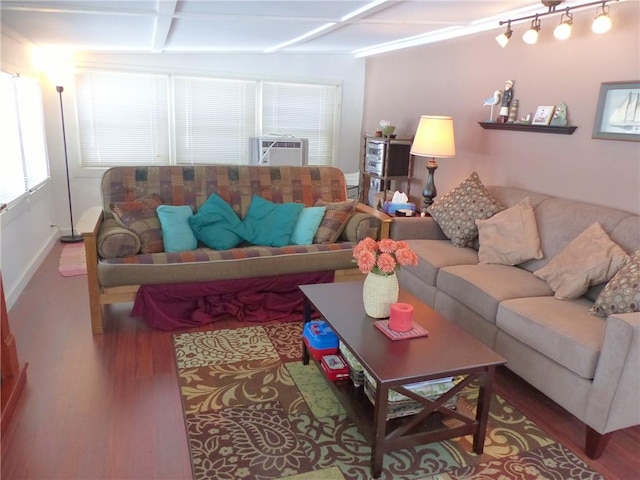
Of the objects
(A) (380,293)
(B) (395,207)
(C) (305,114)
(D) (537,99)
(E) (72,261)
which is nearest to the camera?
(A) (380,293)

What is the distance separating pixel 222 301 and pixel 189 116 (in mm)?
2910

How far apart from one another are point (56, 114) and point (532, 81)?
14.4 feet

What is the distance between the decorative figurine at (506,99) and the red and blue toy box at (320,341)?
7.16ft

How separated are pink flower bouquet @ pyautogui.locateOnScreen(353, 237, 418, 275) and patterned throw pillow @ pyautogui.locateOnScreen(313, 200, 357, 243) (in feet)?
4.30

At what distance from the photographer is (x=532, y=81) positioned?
331 cm

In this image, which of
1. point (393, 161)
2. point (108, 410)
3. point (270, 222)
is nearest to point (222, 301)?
point (270, 222)

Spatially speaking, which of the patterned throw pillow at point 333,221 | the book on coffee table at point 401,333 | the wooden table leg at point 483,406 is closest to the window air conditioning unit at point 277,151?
the patterned throw pillow at point 333,221

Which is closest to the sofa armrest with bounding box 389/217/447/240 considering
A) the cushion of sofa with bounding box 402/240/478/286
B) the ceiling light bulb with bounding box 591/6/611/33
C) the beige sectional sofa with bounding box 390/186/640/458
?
the beige sectional sofa with bounding box 390/186/640/458

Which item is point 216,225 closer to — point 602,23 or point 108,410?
point 108,410

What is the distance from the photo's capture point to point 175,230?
3.16 meters

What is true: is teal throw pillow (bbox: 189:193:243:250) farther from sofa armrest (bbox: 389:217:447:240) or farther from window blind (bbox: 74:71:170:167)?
window blind (bbox: 74:71:170:167)

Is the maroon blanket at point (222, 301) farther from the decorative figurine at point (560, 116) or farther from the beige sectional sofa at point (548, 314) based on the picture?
the decorative figurine at point (560, 116)

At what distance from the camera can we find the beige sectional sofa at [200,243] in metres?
2.86

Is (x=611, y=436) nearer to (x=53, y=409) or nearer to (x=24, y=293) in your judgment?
(x=53, y=409)
